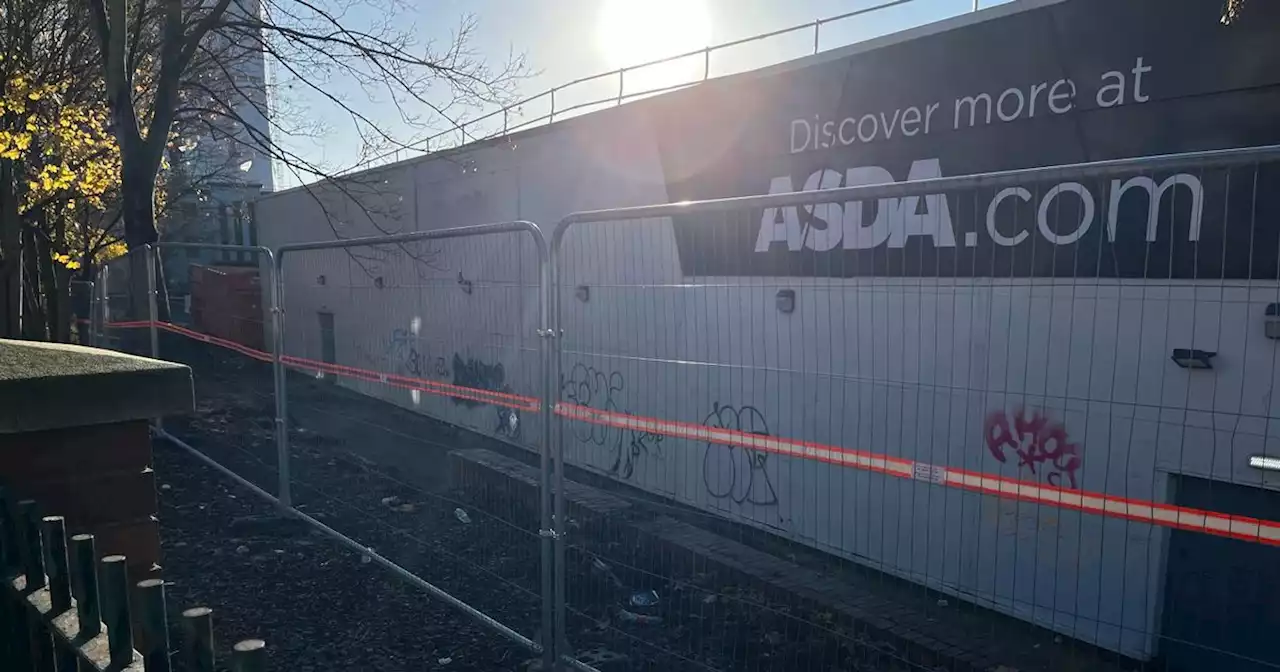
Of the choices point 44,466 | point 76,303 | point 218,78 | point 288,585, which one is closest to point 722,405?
point 44,466

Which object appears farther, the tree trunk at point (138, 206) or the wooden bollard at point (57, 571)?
the tree trunk at point (138, 206)

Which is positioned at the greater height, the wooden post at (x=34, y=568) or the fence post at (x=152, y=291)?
the fence post at (x=152, y=291)

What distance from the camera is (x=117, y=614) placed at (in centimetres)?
177

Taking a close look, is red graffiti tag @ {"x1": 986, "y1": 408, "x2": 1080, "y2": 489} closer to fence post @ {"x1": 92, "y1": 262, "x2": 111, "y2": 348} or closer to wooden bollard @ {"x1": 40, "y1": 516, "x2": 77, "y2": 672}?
wooden bollard @ {"x1": 40, "y1": 516, "x2": 77, "y2": 672}

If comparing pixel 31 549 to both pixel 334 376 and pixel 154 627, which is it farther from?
pixel 334 376

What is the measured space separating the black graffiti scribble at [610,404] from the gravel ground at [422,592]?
0.70 meters

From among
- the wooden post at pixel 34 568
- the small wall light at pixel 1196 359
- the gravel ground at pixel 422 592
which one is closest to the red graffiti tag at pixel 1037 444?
the small wall light at pixel 1196 359

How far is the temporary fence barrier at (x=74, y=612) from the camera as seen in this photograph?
5.51 ft

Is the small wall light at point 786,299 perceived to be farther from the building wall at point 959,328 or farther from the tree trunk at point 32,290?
the tree trunk at point 32,290

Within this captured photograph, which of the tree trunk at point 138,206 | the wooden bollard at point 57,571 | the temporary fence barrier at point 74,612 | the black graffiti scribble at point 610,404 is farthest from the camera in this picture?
the tree trunk at point 138,206

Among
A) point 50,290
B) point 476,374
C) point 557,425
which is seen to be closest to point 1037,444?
point 557,425

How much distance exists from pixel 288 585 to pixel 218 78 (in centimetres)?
1441

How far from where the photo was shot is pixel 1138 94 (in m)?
5.06

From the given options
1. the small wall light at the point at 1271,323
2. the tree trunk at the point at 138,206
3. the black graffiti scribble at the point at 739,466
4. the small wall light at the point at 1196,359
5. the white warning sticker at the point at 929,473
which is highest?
the tree trunk at the point at 138,206
